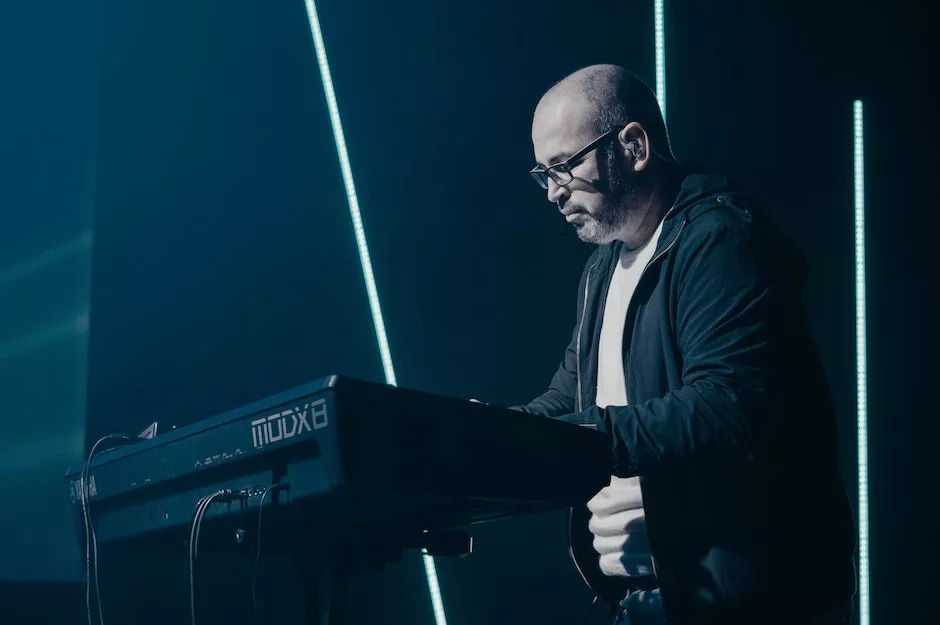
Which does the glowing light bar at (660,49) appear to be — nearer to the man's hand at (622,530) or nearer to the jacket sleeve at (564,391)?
the jacket sleeve at (564,391)

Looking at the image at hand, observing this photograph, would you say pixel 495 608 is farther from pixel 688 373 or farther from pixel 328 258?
pixel 688 373

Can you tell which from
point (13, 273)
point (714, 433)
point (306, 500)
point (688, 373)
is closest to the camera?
point (306, 500)

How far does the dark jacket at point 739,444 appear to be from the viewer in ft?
4.70

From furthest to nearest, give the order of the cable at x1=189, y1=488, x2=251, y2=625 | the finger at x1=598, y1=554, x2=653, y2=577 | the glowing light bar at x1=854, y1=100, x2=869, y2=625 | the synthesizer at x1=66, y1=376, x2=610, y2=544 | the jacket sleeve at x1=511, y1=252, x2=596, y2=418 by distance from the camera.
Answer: the glowing light bar at x1=854, y1=100, x2=869, y2=625 → the jacket sleeve at x1=511, y1=252, x2=596, y2=418 → the finger at x1=598, y1=554, x2=653, y2=577 → the cable at x1=189, y1=488, x2=251, y2=625 → the synthesizer at x1=66, y1=376, x2=610, y2=544

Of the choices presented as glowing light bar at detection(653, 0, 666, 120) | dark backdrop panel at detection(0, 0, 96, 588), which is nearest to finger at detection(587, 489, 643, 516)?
dark backdrop panel at detection(0, 0, 96, 588)

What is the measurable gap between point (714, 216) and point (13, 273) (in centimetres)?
146

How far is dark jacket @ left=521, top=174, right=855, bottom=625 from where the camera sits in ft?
4.70

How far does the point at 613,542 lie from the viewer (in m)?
1.73

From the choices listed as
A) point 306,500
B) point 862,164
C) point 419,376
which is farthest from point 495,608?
point 862,164

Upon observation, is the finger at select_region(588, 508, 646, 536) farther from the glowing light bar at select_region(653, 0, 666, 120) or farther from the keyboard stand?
the glowing light bar at select_region(653, 0, 666, 120)

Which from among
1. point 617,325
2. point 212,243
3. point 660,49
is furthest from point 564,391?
point 660,49

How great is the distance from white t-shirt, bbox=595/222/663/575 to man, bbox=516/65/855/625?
0.02 metres

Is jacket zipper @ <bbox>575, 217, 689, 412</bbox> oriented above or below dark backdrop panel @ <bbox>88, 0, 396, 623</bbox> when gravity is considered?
below

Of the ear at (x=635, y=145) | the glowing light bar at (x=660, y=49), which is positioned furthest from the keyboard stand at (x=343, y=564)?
the glowing light bar at (x=660, y=49)
